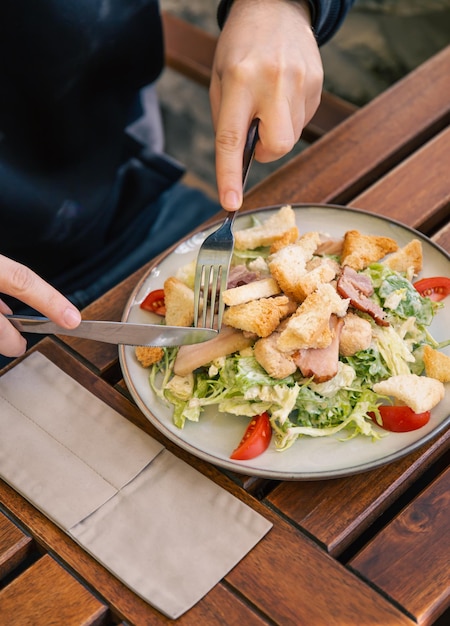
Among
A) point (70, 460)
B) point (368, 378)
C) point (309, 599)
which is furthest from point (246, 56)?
A: point (309, 599)

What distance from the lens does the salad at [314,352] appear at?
1.20 meters

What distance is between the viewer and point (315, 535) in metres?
1.13

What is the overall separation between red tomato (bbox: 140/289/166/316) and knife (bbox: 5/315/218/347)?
210 mm

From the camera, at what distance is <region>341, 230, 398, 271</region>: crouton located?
140 centimetres

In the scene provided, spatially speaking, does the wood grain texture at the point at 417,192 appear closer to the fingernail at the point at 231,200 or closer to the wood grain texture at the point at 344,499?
the fingernail at the point at 231,200

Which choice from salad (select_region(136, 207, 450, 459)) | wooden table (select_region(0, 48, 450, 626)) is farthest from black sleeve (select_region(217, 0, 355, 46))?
wooden table (select_region(0, 48, 450, 626))

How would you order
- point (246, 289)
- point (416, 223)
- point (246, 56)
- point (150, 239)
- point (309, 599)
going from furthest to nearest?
point (150, 239) → point (416, 223) → point (246, 56) → point (246, 289) → point (309, 599)

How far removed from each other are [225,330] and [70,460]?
39 cm

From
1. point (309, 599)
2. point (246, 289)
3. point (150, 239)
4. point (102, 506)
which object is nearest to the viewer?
point (309, 599)

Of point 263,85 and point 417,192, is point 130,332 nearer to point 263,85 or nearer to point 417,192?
point 263,85

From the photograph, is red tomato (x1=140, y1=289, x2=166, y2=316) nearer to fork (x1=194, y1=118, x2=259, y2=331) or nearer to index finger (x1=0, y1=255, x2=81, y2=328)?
fork (x1=194, y1=118, x2=259, y2=331)

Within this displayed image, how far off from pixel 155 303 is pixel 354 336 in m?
0.47

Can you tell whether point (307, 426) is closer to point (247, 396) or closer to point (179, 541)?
point (247, 396)

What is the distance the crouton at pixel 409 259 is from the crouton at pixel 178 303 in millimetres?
432
